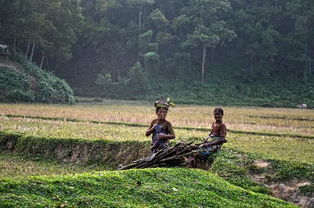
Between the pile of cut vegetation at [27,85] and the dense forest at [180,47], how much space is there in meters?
3.17

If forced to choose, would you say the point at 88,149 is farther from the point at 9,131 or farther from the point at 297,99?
the point at 297,99

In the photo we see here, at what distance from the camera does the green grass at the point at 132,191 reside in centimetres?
473

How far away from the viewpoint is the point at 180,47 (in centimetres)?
4650

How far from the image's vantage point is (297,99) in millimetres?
36875

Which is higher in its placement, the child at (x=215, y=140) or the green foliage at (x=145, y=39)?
the green foliage at (x=145, y=39)

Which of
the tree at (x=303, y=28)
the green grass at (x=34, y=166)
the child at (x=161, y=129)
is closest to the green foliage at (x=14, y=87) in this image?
the green grass at (x=34, y=166)

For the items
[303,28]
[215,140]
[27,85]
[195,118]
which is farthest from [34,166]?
[303,28]

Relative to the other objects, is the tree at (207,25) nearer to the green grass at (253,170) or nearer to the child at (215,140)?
the child at (215,140)

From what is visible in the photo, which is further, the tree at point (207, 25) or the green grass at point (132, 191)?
the tree at point (207, 25)

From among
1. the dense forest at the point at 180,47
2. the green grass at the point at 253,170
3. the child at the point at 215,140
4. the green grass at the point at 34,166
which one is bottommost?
the green grass at the point at 34,166

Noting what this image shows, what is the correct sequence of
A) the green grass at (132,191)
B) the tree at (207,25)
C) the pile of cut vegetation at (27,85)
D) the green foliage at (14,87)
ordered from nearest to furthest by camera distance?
the green grass at (132,191)
the green foliage at (14,87)
the pile of cut vegetation at (27,85)
the tree at (207,25)

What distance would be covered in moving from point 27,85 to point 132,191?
2722cm

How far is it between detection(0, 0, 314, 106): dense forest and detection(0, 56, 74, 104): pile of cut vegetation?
317 cm

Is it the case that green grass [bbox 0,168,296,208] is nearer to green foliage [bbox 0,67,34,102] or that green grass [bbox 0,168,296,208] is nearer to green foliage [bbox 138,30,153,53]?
green foliage [bbox 0,67,34,102]
